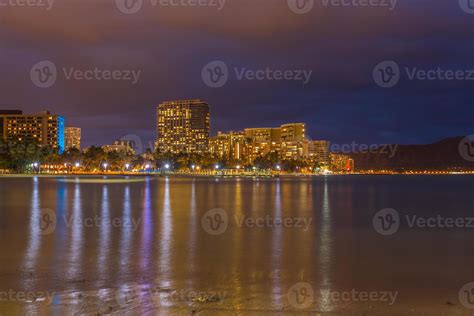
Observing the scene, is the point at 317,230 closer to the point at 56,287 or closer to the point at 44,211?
the point at 56,287

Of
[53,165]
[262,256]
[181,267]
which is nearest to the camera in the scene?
[181,267]

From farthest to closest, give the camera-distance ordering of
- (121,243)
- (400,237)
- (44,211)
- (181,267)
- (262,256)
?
(44,211), (400,237), (121,243), (262,256), (181,267)

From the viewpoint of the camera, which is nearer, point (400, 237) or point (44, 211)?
point (400, 237)

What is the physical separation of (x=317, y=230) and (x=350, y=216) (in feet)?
27.0

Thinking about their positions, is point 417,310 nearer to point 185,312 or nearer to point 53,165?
point 185,312

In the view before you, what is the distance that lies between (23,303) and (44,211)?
20793 millimetres

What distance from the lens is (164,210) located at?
30.8m

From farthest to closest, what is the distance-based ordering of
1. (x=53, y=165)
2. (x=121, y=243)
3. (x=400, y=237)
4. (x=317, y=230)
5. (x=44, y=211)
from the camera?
1. (x=53, y=165)
2. (x=44, y=211)
3. (x=317, y=230)
4. (x=400, y=237)
5. (x=121, y=243)

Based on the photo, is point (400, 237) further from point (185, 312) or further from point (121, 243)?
point (185, 312)

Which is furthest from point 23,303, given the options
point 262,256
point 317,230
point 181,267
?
point 317,230

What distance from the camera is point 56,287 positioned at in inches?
436

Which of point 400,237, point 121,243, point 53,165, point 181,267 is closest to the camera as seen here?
point 181,267

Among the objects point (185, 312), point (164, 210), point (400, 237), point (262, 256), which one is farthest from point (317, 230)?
point (185, 312)

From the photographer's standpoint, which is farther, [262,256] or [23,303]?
[262,256]
